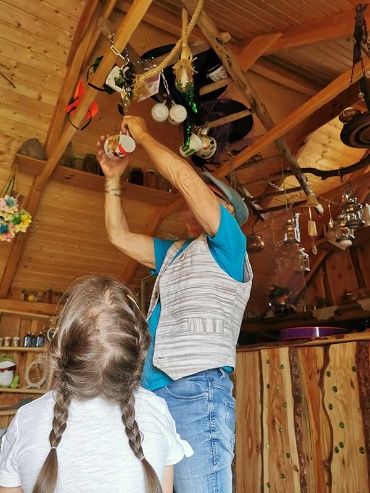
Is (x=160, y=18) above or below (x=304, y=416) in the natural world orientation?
above

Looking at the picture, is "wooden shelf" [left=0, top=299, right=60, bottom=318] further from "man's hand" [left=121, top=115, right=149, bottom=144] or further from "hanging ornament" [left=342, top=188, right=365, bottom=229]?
"man's hand" [left=121, top=115, right=149, bottom=144]

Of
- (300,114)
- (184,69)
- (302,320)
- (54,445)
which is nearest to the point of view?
(54,445)

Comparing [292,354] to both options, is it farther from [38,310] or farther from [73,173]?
[38,310]

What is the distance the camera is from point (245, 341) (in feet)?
13.9

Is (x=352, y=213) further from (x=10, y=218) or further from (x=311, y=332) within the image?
(x=10, y=218)

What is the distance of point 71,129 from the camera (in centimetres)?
283

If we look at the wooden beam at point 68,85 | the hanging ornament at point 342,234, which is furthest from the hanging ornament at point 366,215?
the wooden beam at point 68,85

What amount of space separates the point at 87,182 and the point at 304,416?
2468 mm

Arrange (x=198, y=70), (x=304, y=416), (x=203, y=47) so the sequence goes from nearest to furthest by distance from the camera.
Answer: (x=304, y=416) < (x=203, y=47) < (x=198, y=70)

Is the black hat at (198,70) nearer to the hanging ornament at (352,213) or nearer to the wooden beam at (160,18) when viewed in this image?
the wooden beam at (160,18)

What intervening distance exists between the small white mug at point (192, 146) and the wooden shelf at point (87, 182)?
1.31 meters

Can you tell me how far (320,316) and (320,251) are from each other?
129 centimetres

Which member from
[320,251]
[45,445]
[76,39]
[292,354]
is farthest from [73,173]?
[320,251]

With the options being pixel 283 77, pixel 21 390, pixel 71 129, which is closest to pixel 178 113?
pixel 71 129
